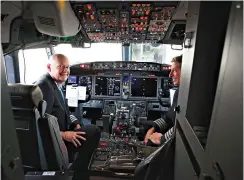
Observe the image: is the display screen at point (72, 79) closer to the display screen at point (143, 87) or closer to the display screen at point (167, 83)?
the display screen at point (143, 87)

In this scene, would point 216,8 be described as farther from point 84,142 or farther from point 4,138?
point 84,142

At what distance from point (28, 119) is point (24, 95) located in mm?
233

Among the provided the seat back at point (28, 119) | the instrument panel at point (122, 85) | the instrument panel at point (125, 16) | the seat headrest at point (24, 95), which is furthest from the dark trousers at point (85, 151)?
the instrument panel at point (122, 85)

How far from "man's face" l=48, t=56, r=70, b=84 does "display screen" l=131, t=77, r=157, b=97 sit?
1.99 meters

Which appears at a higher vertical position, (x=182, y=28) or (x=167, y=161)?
(x=182, y=28)

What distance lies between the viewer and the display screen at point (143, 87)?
4395mm

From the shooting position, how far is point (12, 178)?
1.07 metres

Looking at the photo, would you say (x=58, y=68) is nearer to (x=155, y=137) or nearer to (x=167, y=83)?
(x=155, y=137)

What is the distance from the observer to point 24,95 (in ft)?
5.83

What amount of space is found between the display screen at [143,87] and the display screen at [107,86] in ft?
1.06

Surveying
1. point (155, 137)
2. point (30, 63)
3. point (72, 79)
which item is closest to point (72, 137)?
point (155, 137)

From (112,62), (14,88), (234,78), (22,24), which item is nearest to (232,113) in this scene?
(234,78)

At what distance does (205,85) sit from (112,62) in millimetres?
3115

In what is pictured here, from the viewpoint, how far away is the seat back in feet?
5.87
